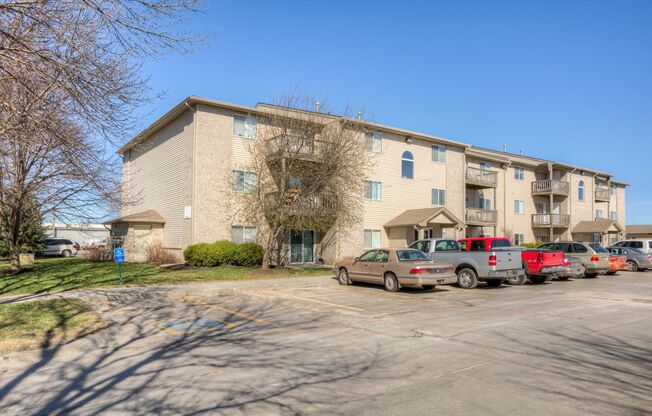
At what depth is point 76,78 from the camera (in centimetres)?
752

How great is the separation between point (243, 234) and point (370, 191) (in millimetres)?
8880

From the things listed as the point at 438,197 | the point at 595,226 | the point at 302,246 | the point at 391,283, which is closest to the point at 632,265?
the point at 438,197

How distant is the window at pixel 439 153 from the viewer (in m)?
33.2

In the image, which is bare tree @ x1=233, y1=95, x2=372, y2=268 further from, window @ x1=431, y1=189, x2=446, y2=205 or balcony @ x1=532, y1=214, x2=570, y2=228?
balcony @ x1=532, y1=214, x2=570, y2=228

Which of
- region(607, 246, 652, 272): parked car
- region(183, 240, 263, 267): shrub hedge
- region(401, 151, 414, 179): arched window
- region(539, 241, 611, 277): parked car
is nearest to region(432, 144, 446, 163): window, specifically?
region(401, 151, 414, 179): arched window

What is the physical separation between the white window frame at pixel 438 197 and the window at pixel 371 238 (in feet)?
18.0

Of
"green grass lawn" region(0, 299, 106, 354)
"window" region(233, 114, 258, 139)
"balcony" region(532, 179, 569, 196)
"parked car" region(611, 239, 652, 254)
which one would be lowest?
"green grass lawn" region(0, 299, 106, 354)

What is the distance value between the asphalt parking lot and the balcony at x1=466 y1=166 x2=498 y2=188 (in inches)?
938

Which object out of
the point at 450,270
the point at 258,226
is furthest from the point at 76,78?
the point at 258,226

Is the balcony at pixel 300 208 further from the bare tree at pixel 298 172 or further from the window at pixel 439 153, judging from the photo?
the window at pixel 439 153

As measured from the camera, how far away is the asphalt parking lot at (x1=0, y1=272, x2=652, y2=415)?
5109 mm

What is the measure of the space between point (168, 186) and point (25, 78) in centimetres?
1993

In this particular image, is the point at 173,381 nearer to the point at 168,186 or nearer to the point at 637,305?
the point at 637,305

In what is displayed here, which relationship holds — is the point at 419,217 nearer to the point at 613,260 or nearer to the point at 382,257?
the point at 613,260
